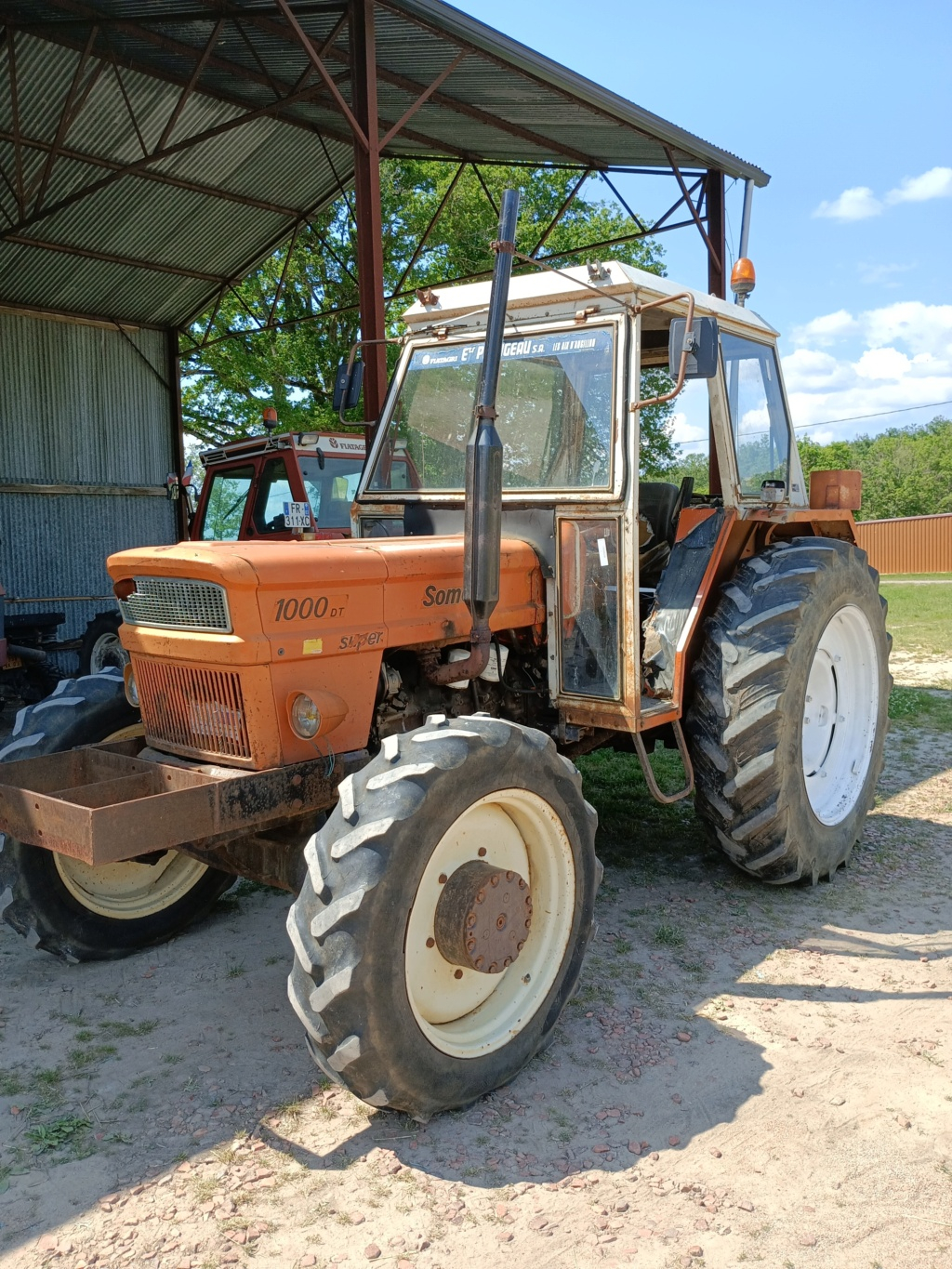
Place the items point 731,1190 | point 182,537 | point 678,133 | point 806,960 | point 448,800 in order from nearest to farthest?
point 731,1190, point 448,800, point 806,960, point 678,133, point 182,537

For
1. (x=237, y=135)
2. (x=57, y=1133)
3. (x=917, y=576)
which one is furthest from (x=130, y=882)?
(x=917, y=576)

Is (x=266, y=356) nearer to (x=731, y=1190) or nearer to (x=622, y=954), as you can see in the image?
(x=622, y=954)

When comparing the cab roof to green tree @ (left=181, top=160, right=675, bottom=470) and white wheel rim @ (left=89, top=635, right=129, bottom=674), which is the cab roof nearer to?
white wheel rim @ (left=89, top=635, right=129, bottom=674)

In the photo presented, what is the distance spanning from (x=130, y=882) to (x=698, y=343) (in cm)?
301

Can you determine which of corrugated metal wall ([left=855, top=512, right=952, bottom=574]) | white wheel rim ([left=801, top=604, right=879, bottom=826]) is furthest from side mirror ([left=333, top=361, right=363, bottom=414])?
corrugated metal wall ([left=855, top=512, right=952, bottom=574])

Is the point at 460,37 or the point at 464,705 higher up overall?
the point at 460,37

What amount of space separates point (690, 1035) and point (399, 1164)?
1.12m

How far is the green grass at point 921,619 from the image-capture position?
1282cm

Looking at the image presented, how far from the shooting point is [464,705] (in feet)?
13.7

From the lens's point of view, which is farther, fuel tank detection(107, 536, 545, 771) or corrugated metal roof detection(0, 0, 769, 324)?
corrugated metal roof detection(0, 0, 769, 324)

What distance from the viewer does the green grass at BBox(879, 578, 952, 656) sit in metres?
12.8

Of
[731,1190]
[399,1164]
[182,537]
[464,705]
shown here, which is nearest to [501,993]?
[399,1164]

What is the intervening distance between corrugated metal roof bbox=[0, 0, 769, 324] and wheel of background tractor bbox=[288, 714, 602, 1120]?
265 inches

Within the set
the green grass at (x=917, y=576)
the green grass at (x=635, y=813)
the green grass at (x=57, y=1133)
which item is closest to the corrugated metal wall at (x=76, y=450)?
the green grass at (x=635, y=813)
